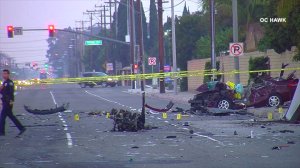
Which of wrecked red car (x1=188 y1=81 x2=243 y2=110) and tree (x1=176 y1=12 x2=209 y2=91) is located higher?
tree (x1=176 y1=12 x2=209 y2=91)

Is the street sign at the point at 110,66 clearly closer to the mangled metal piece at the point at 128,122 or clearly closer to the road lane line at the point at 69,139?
the mangled metal piece at the point at 128,122

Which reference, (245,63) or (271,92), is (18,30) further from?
(271,92)

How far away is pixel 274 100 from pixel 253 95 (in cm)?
92

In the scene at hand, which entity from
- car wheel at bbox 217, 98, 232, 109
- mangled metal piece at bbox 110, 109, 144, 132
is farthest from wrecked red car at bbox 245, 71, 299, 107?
mangled metal piece at bbox 110, 109, 144, 132

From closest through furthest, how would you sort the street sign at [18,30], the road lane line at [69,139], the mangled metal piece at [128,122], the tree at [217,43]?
the road lane line at [69,139] → the mangled metal piece at [128,122] → the street sign at [18,30] → the tree at [217,43]

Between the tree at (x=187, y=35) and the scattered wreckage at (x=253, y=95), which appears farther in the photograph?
the tree at (x=187, y=35)

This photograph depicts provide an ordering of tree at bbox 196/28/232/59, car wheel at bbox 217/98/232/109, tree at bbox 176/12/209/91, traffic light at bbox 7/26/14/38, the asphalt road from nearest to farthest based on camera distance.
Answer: the asphalt road
car wheel at bbox 217/98/232/109
traffic light at bbox 7/26/14/38
tree at bbox 196/28/232/59
tree at bbox 176/12/209/91

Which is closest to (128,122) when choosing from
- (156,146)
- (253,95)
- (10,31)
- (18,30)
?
(156,146)

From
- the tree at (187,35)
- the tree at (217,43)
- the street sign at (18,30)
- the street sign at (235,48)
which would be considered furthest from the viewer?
the tree at (187,35)

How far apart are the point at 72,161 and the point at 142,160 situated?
1.39 m

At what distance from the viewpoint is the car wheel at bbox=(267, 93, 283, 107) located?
98.4 ft

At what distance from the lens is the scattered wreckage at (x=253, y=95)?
97.8 ft

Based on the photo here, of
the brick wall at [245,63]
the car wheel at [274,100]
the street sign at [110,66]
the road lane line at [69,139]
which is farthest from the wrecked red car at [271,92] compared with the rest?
the street sign at [110,66]

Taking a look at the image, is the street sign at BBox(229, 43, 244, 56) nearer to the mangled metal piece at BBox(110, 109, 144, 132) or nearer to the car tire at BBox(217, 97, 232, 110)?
the car tire at BBox(217, 97, 232, 110)
